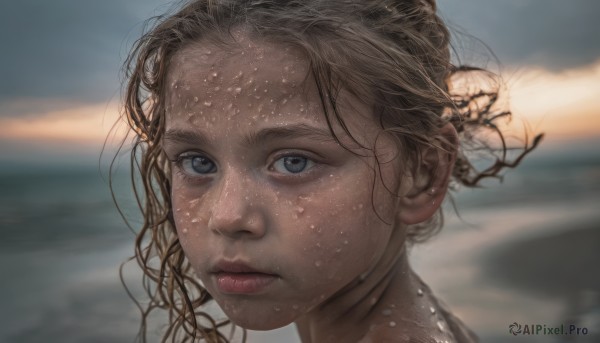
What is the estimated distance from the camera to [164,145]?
6.03 feet

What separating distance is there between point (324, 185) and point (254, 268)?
274 mm

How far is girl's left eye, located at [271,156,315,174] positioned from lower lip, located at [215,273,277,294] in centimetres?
27

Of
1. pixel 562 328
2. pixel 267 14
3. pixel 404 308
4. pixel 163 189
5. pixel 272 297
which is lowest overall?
pixel 562 328

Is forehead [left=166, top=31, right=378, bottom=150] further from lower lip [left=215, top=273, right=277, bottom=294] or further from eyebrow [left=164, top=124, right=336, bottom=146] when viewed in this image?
lower lip [left=215, top=273, right=277, bottom=294]

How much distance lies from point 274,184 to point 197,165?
0.90ft

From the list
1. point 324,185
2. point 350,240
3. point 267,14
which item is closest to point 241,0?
point 267,14

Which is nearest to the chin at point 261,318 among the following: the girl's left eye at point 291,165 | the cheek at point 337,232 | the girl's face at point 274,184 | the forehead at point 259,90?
the girl's face at point 274,184

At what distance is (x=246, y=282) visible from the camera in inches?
64.3

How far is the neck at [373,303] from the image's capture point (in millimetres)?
1873

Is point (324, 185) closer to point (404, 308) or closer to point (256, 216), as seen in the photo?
point (256, 216)

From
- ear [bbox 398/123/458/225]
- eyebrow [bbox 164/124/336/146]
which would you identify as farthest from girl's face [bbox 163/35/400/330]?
ear [bbox 398/123/458/225]

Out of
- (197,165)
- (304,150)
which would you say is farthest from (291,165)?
(197,165)

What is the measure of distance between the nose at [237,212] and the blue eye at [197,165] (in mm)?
145

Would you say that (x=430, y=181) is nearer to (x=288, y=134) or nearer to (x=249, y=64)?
(x=288, y=134)
